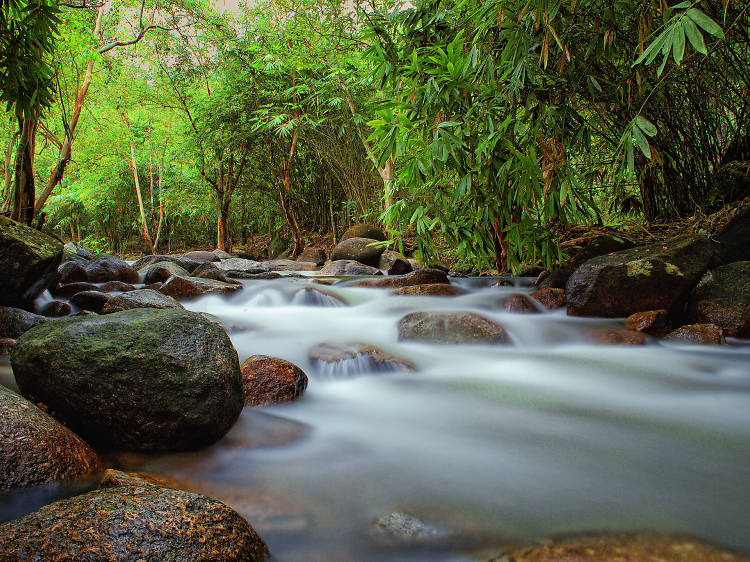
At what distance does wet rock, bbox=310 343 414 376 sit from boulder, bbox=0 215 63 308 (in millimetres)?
2938

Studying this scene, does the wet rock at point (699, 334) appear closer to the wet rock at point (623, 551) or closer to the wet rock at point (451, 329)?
the wet rock at point (451, 329)

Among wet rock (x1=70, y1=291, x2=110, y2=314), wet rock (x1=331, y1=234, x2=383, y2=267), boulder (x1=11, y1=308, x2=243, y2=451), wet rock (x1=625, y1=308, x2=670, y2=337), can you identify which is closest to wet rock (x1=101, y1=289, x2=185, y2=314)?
wet rock (x1=70, y1=291, x2=110, y2=314)

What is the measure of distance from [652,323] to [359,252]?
7.49 m

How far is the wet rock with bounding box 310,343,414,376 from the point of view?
10.8 ft

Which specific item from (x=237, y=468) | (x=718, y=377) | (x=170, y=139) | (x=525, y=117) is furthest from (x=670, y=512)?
(x=170, y=139)

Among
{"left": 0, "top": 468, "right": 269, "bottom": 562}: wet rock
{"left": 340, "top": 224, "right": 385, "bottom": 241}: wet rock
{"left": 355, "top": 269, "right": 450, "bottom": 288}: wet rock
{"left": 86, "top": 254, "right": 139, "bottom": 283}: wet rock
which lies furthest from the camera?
{"left": 340, "top": 224, "right": 385, "bottom": 241}: wet rock

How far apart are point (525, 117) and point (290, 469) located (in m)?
3.10

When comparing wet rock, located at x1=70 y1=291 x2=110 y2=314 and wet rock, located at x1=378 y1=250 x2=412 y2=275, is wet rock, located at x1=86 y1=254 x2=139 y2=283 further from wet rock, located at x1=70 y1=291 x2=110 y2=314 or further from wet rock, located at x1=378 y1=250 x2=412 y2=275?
wet rock, located at x1=378 y1=250 x2=412 y2=275

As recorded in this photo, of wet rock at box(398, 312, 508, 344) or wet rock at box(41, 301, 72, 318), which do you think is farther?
wet rock at box(41, 301, 72, 318)

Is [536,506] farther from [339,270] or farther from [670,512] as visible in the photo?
[339,270]

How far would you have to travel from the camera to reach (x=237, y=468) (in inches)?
79.4

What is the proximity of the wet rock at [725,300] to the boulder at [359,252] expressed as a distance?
24.2ft

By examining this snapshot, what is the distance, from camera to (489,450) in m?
2.27

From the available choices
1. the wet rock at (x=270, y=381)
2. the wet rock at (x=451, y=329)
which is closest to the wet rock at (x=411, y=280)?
the wet rock at (x=451, y=329)
